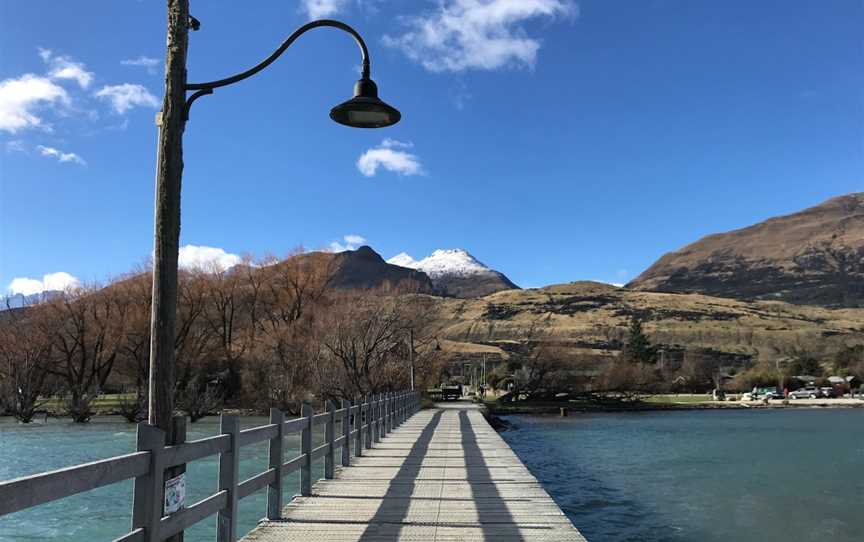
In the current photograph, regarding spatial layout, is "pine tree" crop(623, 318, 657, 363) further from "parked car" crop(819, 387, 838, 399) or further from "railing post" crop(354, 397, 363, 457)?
"railing post" crop(354, 397, 363, 457)

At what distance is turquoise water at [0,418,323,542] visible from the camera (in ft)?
42.3

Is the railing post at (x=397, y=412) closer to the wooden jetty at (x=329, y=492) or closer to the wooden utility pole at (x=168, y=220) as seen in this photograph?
the wooden jetty at (x=329, y=492)

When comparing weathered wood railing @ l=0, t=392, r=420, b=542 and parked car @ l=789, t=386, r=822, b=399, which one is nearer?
weathered wood railing @ l=0, t=392, r=420, b=542

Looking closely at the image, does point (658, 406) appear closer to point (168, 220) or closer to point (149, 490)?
point (168, 220)

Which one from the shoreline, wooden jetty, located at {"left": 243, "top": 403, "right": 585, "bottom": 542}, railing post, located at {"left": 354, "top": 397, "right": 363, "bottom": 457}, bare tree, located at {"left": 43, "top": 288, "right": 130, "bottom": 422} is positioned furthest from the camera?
the shoreline

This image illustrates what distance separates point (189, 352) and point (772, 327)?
12192 centimetres

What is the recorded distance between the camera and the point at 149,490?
482 centimetres

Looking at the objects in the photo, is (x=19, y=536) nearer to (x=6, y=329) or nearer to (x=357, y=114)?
(x=357, y=114)

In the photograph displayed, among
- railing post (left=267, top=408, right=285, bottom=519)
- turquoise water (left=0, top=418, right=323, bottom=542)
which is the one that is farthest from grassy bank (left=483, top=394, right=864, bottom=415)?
railing post (left=267, top=408, right=285, bottom=519)

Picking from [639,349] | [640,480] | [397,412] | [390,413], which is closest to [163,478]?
[390,413]

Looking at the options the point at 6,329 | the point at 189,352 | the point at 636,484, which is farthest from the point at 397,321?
the point at 6,329

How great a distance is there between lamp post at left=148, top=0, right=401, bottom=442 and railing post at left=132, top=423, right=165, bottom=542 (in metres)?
0.49

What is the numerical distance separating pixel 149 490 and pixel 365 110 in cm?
365

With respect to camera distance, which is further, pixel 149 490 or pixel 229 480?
pixel 229 480
